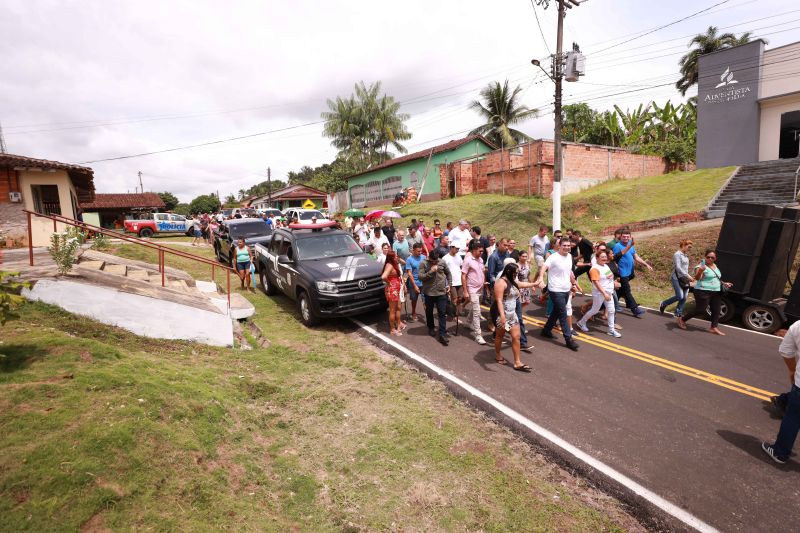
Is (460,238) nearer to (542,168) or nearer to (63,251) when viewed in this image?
(63,251)

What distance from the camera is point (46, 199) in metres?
14.3

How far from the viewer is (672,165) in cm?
2733

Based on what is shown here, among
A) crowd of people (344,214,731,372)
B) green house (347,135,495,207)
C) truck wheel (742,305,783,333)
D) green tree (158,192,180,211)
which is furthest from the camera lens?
green tree (158,192,180,211)

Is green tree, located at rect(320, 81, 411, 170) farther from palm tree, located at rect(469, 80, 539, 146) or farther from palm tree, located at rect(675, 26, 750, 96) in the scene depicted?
palm tree, located at rect(675, 26, 750, 96)

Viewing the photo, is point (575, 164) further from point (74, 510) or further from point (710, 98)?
point (74, 510)

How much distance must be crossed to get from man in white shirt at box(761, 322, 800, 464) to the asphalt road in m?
0.10

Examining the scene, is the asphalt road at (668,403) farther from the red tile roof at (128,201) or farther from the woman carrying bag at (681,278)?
the red tile roof at (128,201)

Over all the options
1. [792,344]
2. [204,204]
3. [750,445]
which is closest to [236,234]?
[750,445]

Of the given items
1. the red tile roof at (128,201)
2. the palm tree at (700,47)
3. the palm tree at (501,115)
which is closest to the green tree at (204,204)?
the red tile roof at (128,201)

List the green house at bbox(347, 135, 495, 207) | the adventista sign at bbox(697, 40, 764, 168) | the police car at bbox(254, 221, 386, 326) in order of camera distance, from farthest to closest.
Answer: the green house at bbox(347, 135, 495, 207) < the adventista sign at bbox(697, 40, 764, 168) < the police car at bbox(254, 221, 386, 326)

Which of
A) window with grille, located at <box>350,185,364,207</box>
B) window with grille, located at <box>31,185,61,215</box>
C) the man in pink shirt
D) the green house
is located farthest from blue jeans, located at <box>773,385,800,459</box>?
window with grille, located at <box>350,185,364,207</box>

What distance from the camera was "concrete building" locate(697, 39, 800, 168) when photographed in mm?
19641

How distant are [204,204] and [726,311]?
271 ft

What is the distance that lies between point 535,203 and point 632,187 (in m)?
4.83
